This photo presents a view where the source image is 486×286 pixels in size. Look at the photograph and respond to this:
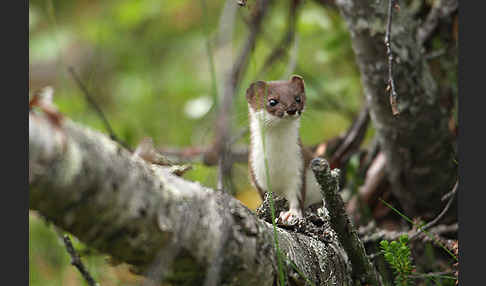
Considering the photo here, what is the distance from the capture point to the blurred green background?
3.78m

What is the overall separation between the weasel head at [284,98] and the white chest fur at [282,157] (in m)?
0.14

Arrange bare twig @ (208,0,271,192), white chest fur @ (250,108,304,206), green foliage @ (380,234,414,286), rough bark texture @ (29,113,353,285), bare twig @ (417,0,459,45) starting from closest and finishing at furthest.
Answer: rough bark texture @ (29,113,353,285), bare twig @ (208,0,271,192), green foliage @ (380,234,414,286), white chest fur @ (250,108,304,206), bare twig @ (417,0,459,45)

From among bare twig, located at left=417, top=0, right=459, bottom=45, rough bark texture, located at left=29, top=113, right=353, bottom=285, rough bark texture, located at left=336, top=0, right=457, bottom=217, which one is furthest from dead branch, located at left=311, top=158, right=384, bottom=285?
bare twig, located at left=417, top=0, right=459, bottom=45

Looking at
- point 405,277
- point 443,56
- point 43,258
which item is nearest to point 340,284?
point 405,277

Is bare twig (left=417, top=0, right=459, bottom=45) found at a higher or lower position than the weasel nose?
higher

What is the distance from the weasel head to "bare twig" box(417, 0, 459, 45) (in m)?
0.92

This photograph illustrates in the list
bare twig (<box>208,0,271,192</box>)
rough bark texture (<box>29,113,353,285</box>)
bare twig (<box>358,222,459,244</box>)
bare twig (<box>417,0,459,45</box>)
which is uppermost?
bare twig (<box>417,0,459,45</box>)

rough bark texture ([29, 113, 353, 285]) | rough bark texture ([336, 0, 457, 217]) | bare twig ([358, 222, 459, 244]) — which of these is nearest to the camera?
rough bark texture ([29, 113, 353, 285])

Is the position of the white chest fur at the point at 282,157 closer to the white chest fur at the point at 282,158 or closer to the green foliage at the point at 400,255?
the white chest fur at the point at 282,158

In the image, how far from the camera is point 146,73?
21.0 ft

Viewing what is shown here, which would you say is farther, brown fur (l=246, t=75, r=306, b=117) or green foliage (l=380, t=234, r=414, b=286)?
brown fur (l=246, t=75, r=306, b=117)

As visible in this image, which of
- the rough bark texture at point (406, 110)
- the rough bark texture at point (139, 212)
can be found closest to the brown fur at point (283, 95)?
the rough bark texture at point (406, 110)

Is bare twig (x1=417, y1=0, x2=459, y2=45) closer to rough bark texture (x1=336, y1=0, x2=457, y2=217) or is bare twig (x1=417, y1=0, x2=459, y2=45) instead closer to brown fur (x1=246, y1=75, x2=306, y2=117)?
rough bark texture (x1=336, y1=0, x2=457, y2=217)

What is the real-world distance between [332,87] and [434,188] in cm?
106
